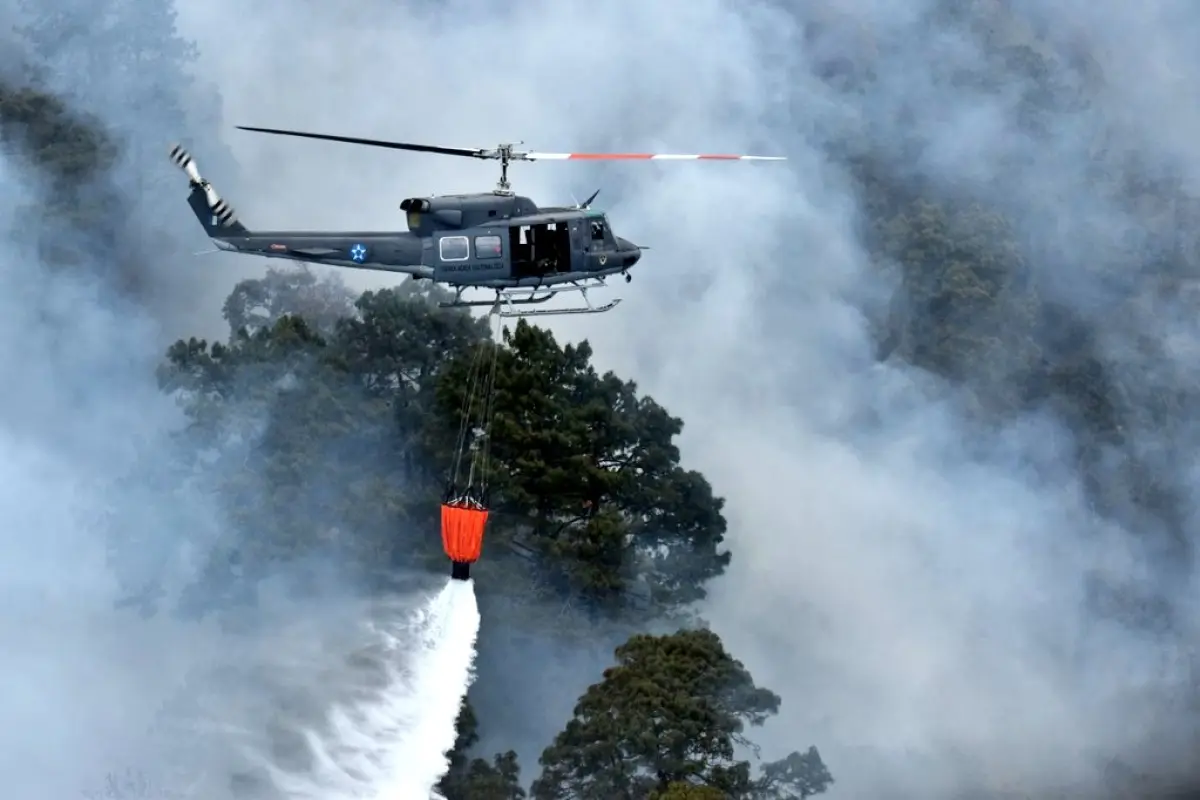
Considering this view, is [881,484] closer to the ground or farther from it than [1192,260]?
closer to the ground

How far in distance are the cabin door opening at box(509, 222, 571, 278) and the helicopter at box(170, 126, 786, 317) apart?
0.6 inches

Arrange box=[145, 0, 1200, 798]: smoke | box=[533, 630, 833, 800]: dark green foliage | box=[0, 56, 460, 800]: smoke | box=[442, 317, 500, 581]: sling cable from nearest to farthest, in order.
→ 1. box=[533, 630, 833, 800]: dark green foliage
2. box=[0, 56, 460, 800]: smoke
3. box=[442, 317, 500, 581]: sling cable
4. box=[145, 0, 1200, 798]: smoke

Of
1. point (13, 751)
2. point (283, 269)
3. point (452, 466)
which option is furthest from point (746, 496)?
point (13, 751)

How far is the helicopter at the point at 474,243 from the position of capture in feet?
138

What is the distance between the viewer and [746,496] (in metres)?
55.8

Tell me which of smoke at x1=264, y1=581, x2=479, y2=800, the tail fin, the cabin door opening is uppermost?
the tail fin

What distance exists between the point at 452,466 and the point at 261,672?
6.78 metres

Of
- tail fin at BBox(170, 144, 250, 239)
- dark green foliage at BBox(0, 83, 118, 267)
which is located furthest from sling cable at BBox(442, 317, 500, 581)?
dark green foliage at BBox(0, 83, 118, 267)

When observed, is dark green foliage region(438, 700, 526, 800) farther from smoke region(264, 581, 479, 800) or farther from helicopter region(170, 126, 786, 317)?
helicopter region(170, 126, 786, 317)

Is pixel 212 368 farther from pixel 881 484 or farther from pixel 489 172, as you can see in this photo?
pixel 881 484

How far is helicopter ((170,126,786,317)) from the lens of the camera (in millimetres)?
42031

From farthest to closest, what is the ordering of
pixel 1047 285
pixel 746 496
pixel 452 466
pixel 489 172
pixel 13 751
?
pixel 1047 285 → pixel 489 172 → pixel 746 496 → pixel 452 466 → pixel 13 751

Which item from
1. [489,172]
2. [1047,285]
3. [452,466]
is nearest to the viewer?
[452,466]

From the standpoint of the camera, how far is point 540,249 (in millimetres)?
42156
